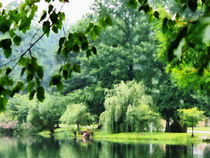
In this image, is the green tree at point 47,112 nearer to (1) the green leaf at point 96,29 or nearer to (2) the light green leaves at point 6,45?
(1) the green leaf at point 96,29

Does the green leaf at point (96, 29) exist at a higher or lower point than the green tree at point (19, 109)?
higher

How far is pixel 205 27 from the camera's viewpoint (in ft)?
2.68

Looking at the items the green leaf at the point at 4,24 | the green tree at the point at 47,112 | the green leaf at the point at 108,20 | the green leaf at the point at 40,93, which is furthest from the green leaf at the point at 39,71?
the green tree at the point at 47,112

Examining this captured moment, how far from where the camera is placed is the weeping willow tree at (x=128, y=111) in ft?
60.1

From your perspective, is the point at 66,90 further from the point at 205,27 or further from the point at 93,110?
the point at 205,27

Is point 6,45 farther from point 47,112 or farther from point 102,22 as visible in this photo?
point 47,112

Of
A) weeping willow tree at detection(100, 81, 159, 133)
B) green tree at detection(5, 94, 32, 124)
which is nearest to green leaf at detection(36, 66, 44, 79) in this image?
weeping willow tree at detection(100, 81, 159, 133)

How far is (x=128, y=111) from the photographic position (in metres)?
18.3

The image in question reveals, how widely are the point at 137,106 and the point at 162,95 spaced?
13.3 ft

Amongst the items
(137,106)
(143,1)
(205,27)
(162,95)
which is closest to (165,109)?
(162,95)

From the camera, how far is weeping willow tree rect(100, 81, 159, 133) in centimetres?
1833

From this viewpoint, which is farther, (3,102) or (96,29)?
(96,29)

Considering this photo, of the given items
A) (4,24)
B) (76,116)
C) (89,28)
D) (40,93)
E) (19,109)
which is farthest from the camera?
(19,109)

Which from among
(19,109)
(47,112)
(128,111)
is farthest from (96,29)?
(19,109)
